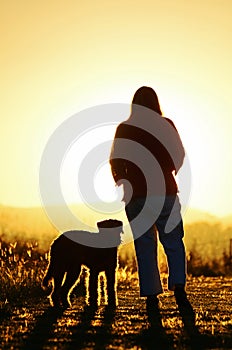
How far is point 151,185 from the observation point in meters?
9.62

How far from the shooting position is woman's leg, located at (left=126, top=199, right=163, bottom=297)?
9648 mm

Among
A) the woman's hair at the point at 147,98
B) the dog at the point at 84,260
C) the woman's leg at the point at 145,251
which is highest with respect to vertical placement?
the woman's hair at the point at 147,98

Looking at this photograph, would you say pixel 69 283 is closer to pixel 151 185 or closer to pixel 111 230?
pixel 111 230

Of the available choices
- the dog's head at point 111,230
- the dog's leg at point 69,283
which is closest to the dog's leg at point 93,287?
the dog's leg at point 69,283

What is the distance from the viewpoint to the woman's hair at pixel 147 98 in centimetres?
978

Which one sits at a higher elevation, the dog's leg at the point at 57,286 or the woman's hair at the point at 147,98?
the woman's hair at the point at 147,98

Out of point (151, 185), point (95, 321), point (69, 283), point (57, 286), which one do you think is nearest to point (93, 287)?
point (69, 283)

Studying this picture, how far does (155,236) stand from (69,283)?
167 centimetres

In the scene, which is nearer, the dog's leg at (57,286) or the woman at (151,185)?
the woman at (151,185)

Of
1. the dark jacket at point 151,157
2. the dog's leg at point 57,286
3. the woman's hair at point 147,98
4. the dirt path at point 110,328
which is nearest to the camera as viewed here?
the dirt path at point 110,328

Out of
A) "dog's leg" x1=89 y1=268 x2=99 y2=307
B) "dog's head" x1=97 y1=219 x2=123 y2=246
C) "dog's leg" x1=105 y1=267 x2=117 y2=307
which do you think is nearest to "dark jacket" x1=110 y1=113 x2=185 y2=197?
"dog's leg" x1=89 y1=268 x2=99 y2=307

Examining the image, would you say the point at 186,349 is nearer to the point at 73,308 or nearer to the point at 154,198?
the point at 154,198

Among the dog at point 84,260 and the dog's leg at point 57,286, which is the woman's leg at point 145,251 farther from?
the dog's leg at point 57,286

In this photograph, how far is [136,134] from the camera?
979 centimetres
